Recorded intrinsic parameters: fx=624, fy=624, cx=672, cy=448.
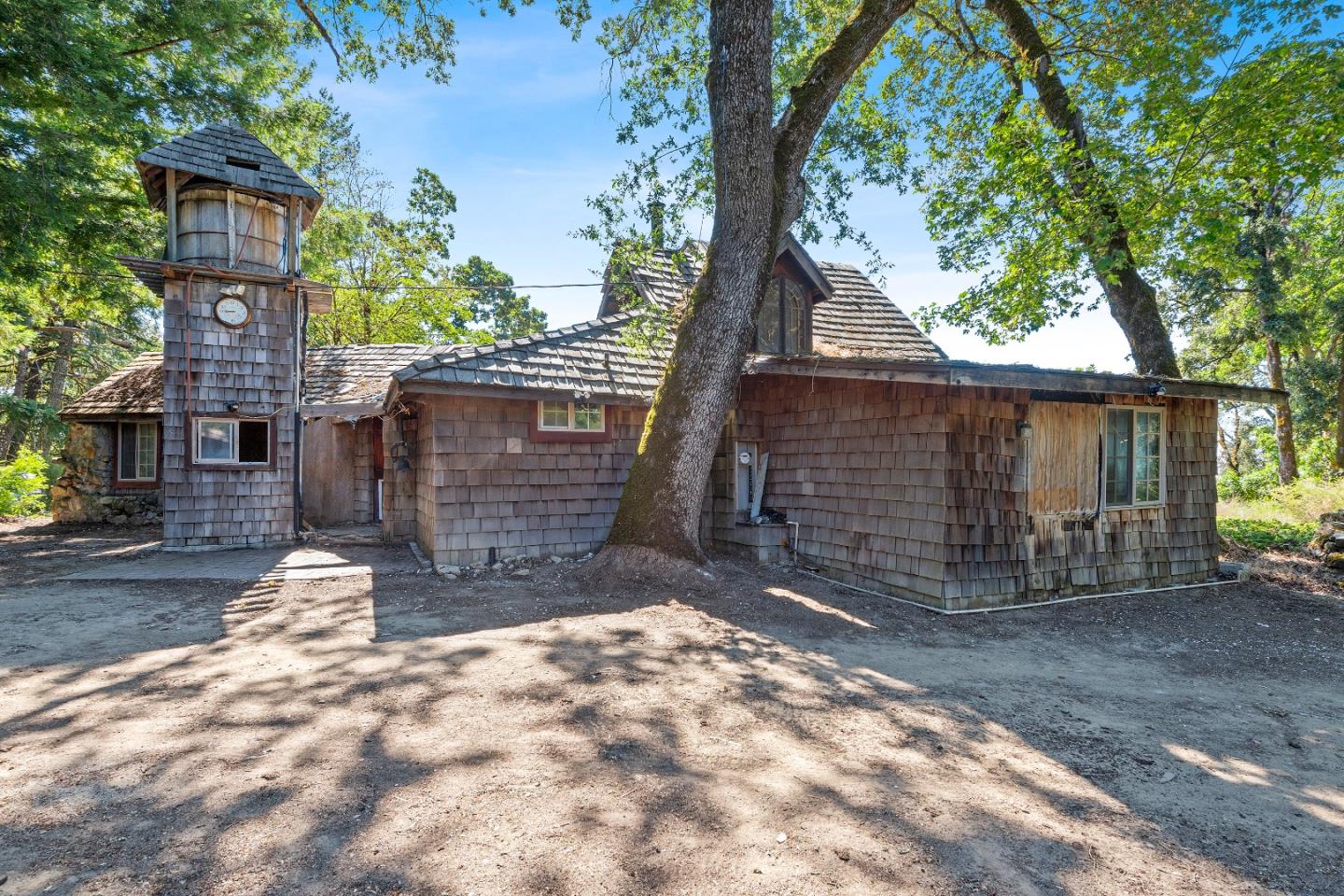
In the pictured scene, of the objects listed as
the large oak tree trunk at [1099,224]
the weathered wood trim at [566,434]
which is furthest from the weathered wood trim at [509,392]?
the large oak tree trunk at [1099,224]

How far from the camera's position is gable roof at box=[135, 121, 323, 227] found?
1034 cm

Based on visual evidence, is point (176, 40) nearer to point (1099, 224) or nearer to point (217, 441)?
point (217, 441)

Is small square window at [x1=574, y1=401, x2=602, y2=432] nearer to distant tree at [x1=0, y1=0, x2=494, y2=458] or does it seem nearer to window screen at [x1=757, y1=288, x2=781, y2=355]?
window screen at [x1=757, y1=288, x2=781, y2=355]

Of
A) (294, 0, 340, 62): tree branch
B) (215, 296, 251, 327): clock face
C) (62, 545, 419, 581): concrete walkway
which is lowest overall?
(62, 545, 419, 581): concrete walkway

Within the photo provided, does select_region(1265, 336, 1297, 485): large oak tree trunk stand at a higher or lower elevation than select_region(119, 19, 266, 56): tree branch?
lower

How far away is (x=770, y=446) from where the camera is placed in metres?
9.78

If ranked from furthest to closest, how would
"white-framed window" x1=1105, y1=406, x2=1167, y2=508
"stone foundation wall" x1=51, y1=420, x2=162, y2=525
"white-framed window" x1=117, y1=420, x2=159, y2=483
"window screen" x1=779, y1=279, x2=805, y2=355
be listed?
"white-framed window" x1=117, y1=420, x2=159, y2=483
"stone foundation wall" x1=51, y1=420, x2=162, y2=525
"window screen" x1=779, y1=279, x2=805, y2=355
"white-framed window" x1=1105, y1=406, x2=1167, y2=508

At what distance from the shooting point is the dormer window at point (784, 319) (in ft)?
38.6

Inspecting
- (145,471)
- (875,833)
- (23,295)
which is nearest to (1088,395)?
(875,833)

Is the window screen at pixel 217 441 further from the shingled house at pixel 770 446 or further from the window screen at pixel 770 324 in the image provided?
the window screen at pixel 770 324

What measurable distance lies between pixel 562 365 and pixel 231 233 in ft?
22.3

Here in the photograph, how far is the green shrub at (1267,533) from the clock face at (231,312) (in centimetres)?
1846

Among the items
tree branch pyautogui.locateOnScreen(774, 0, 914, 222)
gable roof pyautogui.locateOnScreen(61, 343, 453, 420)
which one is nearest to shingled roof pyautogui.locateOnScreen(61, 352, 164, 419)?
gable roof pyautogui.locateOnScreen(61, 343, 453, 420)

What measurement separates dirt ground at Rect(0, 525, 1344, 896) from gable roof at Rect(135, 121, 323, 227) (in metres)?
7.54
